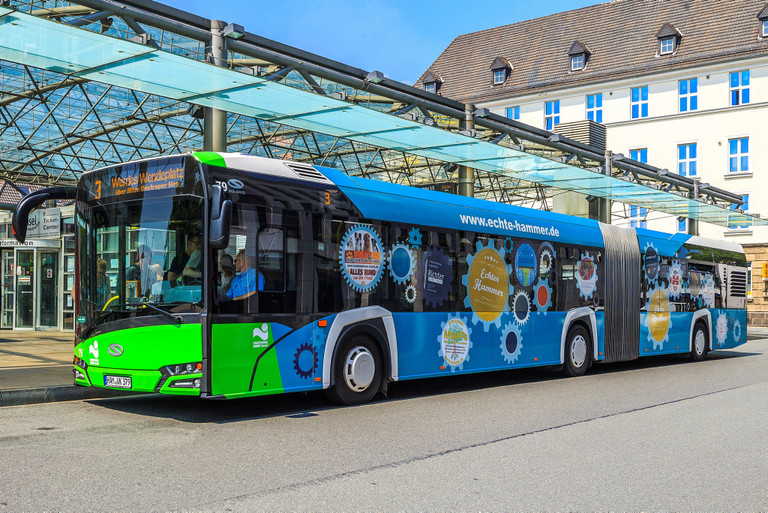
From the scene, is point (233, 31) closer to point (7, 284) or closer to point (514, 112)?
point (7, 284)

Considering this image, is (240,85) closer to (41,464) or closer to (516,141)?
(41,464)

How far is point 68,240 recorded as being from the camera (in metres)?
22.6

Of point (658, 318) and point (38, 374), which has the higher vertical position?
point (658, 318)

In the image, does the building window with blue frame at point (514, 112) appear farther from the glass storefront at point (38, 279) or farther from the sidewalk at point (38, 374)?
the sidewalk at point (38, 374)

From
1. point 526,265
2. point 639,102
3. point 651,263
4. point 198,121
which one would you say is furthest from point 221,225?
point 639,102

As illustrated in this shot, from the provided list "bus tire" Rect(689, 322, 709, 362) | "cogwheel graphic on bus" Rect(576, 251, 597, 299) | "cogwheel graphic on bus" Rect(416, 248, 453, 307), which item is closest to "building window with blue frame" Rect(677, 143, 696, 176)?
"bus tire" Rect(689, 322, 709, 362)

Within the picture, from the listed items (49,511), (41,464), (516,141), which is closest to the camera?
(49,511)

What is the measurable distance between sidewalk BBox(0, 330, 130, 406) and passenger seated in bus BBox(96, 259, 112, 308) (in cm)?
172

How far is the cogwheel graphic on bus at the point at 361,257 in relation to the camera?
10.4 meters

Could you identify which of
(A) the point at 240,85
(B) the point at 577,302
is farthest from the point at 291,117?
(B) the point at 577,302

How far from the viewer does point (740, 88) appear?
151ft

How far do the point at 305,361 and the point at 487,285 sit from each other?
13.8ft

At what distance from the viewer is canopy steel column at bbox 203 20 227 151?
1259 centimetres

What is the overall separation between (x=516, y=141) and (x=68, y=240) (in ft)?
40.1
